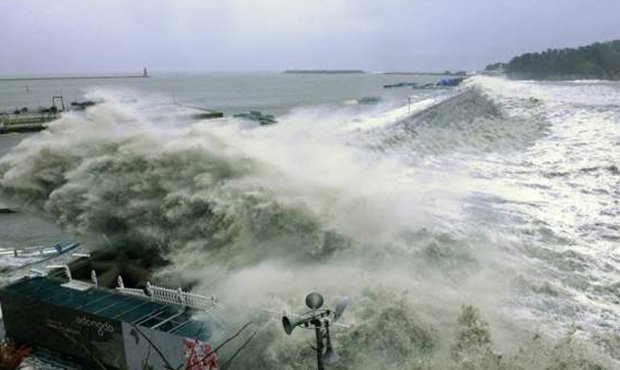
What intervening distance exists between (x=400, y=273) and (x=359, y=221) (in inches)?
95.8

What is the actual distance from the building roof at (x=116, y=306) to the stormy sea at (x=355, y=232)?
2.68 ft

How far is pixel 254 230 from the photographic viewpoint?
45.6 ft

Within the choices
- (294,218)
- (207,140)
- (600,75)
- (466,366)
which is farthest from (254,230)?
(600,75)

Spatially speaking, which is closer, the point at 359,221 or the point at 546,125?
the point at 359,221

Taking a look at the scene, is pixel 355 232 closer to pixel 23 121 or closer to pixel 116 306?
pixel 116 306

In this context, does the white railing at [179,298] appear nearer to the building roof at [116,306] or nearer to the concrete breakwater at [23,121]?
the building roof at [116,306]

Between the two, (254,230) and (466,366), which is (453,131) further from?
(466,366)

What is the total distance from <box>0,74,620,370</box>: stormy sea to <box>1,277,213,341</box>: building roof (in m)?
0.82

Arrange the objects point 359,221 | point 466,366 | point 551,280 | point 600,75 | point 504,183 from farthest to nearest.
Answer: point 600,75 < point 504,183 < point 359,221 < point 551,280 < point 466,366

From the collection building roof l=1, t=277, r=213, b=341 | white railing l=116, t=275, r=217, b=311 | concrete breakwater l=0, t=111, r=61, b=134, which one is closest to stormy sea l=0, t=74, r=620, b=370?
white railing l=116, t=275, r=217, b=311

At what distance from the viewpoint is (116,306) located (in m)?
11.8

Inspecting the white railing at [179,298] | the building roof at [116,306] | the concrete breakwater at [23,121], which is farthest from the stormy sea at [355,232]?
the concrete breakwater at [23,121]

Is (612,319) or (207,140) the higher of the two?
(207,140)

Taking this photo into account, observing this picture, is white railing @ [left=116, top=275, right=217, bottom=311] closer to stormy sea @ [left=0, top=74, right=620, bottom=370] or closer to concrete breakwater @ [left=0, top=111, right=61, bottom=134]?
stormy sea @ [left=0, top=74, right=620, bottom=370]
